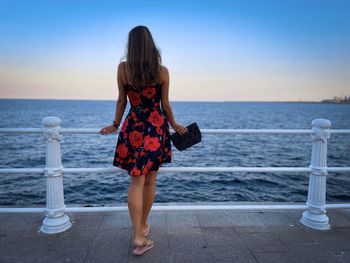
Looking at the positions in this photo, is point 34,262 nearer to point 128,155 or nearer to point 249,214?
point 128,155

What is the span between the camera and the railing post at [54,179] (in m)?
2.85

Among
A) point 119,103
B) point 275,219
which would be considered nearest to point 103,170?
point 119,103

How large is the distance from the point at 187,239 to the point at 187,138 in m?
1.01

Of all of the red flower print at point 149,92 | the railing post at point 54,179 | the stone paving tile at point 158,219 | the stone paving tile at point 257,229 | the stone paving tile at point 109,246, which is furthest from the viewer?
the stone paving tile at point 158,219

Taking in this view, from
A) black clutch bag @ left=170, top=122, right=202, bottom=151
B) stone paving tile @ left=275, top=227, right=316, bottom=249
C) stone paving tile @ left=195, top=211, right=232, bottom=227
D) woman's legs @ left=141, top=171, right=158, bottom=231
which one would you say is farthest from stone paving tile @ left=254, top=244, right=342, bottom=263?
black clutch bag @ left=170, top=122, right=202, bottom=151

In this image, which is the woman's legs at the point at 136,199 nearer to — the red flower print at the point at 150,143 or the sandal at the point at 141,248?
the sandal at the point at 141,248

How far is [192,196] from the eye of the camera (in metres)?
9.56

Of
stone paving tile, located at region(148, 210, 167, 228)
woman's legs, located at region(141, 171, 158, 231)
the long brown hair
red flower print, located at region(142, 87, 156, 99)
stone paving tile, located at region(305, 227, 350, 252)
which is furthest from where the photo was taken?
stone paving tile, located at region(148, 210, 167, 228)

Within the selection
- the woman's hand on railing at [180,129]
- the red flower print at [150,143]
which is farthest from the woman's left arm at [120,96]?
the woman's hand on railing at [180,129]

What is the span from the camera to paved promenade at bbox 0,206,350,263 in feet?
8.12

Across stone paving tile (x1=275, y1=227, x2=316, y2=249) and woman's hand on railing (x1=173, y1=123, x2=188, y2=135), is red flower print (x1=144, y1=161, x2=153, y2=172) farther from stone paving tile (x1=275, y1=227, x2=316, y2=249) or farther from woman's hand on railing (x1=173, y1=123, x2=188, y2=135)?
stone paving tile (x1=275, y1=227, x2=316, y2=249)

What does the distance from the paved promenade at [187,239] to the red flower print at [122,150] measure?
0.87 meters

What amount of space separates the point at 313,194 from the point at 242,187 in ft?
26.9

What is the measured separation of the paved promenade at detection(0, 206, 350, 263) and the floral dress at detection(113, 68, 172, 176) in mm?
805
